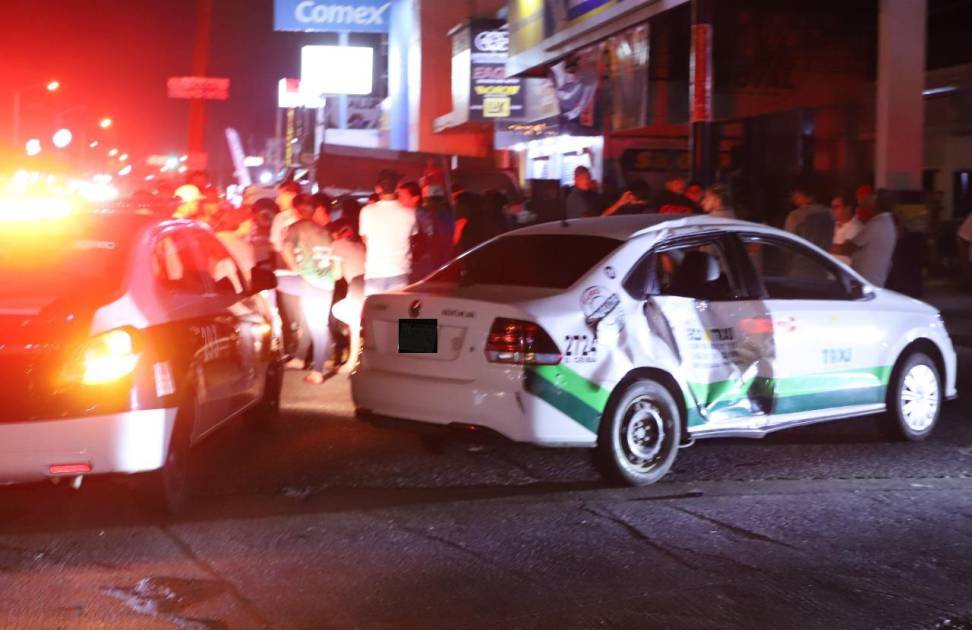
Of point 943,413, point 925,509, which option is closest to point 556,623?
point 925,509

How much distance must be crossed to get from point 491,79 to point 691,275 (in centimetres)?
2316

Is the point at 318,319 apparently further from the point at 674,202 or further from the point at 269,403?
the point at 674,202

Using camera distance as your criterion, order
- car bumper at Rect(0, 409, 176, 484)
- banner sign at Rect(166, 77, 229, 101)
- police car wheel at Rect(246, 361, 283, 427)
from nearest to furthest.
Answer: car bumper at Rect(0, 409, 176, 484) < police car wheel at Rect(246, 361, 283, 427) < banner sign at Rect(166, 77, 229, 101)

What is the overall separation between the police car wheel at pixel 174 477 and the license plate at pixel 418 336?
1.36m

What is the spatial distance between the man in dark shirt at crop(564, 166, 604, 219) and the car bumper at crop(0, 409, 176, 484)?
7.90 metres

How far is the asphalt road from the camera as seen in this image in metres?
5.36

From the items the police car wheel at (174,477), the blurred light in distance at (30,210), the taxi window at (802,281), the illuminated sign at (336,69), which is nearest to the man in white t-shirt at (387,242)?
the taxi window at (802,281)

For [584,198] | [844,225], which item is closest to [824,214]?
[844,225]

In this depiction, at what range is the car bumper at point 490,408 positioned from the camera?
23.2 ft

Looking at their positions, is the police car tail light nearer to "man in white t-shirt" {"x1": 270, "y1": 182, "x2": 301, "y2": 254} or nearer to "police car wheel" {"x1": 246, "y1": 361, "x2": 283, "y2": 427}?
"police car wheel" {"x1": 246, "y1": 361, "x2": 283, "y2": 427}

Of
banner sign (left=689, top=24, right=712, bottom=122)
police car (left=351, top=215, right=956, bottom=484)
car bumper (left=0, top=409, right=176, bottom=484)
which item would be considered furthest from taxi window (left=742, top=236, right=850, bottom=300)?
banner sign (left=689, top=24, right=712, bottom=122)

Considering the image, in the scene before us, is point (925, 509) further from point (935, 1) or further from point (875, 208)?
point (935, 1)

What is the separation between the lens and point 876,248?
12.8 metres

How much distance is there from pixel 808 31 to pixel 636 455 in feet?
54.9
